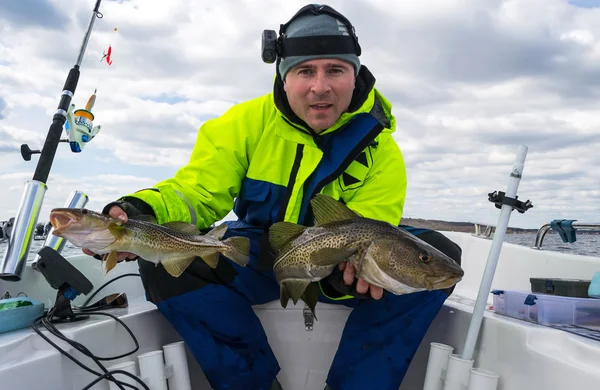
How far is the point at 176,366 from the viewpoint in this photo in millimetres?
2891

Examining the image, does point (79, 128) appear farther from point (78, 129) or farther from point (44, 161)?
point (44, 161)

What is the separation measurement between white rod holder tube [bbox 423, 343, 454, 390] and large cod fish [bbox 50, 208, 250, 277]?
1211 millimetres

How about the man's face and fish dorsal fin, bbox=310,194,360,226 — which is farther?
the man's face

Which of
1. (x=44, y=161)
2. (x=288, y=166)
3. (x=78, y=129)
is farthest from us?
(x=78, y=129)

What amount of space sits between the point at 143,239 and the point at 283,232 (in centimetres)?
70

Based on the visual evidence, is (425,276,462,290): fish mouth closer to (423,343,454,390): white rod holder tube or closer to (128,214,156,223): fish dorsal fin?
(423,343,454,390): white rod holder tube

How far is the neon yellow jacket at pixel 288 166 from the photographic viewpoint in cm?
301

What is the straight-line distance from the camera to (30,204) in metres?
3.17

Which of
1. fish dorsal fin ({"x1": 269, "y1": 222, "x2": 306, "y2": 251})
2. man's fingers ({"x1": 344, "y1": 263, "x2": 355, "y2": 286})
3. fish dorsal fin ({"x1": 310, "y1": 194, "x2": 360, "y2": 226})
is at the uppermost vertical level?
fish dorsal fin ({"x1": 310, "y1": 194, "x2": 360, "y2": 226})

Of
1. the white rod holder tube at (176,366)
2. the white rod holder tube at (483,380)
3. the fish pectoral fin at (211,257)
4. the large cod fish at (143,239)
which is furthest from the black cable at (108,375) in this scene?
the white rod holder tube at (483,380)

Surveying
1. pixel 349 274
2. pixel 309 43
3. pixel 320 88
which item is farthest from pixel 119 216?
pixel 309 43

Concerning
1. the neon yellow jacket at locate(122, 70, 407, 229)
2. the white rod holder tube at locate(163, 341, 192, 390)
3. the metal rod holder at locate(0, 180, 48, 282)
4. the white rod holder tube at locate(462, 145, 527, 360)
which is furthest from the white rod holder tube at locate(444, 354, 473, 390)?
the metal rod holder at locate(0, 180, 48, 282)

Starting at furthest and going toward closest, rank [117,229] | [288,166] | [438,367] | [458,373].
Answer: [288,166]
[438,367]
[458,373]
[117,229]

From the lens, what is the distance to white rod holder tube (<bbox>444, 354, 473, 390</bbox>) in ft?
8.42
